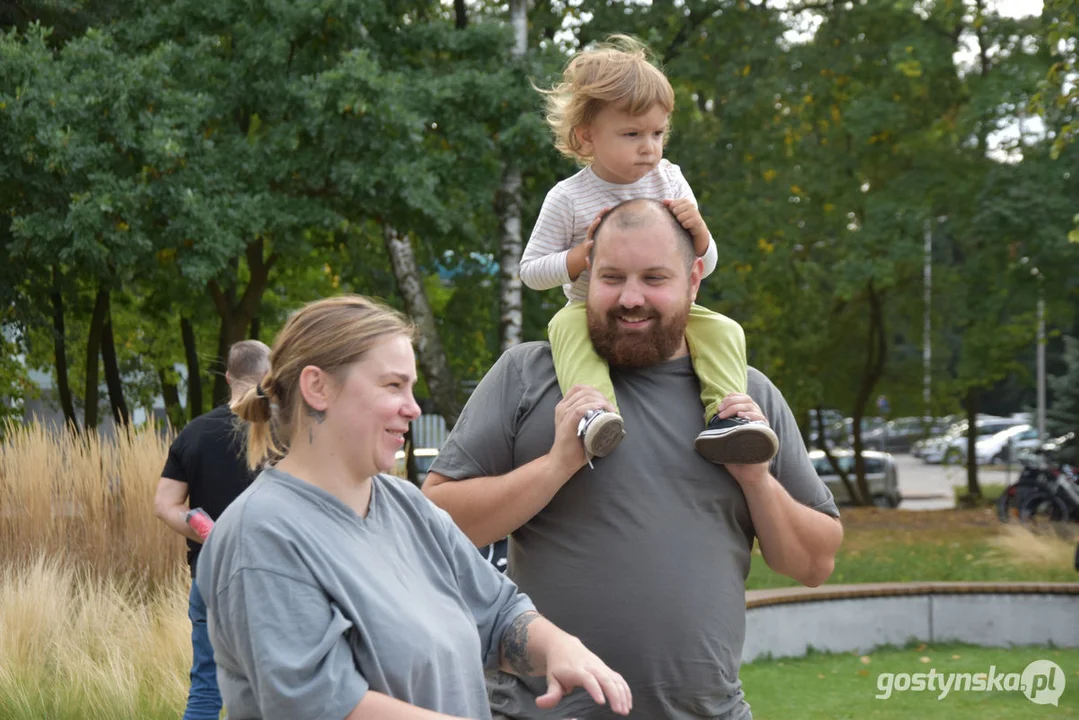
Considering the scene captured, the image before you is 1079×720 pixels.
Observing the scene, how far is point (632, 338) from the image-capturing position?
298 centimetres

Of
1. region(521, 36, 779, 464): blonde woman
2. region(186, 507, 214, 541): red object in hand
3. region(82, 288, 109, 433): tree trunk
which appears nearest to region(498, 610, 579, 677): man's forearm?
region(521, 36, 779, 464): blonde woman

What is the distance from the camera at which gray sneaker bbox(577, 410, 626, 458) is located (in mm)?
2707

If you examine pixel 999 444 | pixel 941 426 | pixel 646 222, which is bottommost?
pixel 999 444

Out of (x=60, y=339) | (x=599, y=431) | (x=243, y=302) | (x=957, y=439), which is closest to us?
(x=599, y=431)

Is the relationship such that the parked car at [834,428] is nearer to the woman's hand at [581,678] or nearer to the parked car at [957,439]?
the parked car at [957,439]

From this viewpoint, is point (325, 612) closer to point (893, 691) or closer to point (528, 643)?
point (528, 643)

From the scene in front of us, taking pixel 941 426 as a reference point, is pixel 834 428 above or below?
below

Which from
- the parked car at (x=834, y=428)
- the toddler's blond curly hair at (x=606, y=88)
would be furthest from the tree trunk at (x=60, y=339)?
the parked car at (x=834, y=428)

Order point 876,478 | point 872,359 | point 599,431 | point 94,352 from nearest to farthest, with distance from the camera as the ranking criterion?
point 599,431 < point 94,352 < point 872,359 < point 876,478

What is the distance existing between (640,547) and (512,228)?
13.6m

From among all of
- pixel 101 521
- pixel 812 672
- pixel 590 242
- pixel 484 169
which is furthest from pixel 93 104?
pixel 590 242

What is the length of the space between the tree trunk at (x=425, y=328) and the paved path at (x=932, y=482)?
14502mm

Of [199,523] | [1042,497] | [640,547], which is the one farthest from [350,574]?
[1042,497]

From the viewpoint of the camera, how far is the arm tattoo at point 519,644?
2.41m
